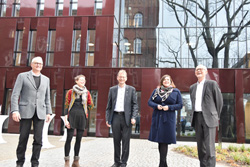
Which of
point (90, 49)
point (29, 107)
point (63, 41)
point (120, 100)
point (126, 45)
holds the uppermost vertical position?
point (63, 41)

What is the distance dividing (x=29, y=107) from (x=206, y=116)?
3554 millimetres

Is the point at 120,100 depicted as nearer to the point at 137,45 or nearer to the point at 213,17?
the point at 137,45

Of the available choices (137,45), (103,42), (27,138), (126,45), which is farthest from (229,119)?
(27,138)

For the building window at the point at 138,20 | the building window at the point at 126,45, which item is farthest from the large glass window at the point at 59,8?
the building window at the point at 138,20

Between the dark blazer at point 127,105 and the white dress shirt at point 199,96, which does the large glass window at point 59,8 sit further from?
the white dress shirt at point 199,96

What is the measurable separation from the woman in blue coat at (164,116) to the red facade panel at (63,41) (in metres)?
10.9

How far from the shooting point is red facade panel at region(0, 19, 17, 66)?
15.5 m

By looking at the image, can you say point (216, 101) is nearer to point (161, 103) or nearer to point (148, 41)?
point (161, 103)

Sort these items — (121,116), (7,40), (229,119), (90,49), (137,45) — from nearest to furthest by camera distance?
(121,116), (229,119), (90,49), (137,45), (7,40)

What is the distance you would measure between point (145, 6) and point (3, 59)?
404 inches

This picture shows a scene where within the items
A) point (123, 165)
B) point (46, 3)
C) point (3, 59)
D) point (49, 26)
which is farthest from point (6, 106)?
point (123, 165)

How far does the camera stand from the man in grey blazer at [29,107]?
4465 millimetres

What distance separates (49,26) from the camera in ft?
51.6

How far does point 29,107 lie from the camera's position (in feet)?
14.9
